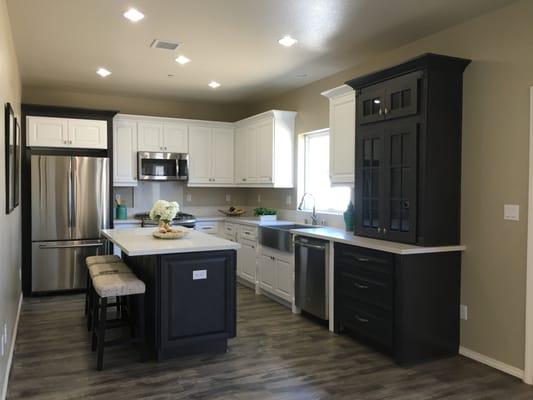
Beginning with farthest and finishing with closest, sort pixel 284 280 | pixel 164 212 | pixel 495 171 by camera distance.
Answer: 1. pixel 284 280
2. pixel 164 212
3. pixel 495 171

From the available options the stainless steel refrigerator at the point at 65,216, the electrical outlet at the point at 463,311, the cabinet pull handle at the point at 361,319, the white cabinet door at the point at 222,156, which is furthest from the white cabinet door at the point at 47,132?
the electrical outlet at the point at 463,311

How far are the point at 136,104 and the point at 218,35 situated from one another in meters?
3.24

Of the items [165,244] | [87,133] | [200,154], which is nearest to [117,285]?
[165,244]

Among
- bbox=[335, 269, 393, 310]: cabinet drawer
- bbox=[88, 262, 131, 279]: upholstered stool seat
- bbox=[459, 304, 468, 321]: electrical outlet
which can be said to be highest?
bbox=[88, 262, 131, 279]: upholstered stool seat

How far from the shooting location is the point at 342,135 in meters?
4.59

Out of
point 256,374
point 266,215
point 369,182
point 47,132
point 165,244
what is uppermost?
point 47,132

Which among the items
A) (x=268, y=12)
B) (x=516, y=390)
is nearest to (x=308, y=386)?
(x=516, y=390)

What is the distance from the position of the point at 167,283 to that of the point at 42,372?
Result: 3.54 feet

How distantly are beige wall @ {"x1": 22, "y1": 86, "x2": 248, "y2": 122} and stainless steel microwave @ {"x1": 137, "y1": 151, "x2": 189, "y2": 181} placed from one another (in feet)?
2.53

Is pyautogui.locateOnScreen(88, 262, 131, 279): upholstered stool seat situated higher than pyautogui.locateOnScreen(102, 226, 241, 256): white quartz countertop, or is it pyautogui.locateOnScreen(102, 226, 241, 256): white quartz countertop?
pyautogui.locateOnScreen(102, 226, 241, 256): white quartz countertop

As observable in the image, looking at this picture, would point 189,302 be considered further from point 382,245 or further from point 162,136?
point 162,136

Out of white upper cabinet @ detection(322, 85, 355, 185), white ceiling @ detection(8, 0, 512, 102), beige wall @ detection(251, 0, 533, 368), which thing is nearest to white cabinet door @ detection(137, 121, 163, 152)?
white ceiling @ detection(8, 0, 512, 102)

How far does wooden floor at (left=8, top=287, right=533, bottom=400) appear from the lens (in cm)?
298

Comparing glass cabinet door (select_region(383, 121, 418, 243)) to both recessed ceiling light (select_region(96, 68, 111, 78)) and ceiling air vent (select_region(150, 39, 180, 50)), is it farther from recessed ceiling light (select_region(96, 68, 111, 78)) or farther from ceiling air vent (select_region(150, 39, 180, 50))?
recessed ceiling light (select_region(96, 68, 111, 78))
